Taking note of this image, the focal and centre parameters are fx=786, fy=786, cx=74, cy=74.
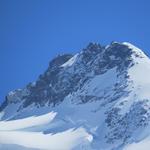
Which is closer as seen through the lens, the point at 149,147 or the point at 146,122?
the point at 149,147

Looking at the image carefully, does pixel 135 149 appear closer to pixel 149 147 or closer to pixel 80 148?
pixel 149 147

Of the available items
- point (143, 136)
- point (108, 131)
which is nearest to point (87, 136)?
point (108, 131)

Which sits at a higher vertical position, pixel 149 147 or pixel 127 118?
pixel 127 118

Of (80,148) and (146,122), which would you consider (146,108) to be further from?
(80,148)

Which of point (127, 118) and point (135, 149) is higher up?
point (127, 118)

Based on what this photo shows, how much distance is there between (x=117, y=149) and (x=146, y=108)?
58.7 feet

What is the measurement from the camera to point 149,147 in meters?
180

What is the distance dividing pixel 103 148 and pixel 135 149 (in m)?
12.9

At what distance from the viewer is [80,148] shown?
635 feet

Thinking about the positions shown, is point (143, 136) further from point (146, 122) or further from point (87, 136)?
point (87, 136)

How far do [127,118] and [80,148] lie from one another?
1494 centimetres

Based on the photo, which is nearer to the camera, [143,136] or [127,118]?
[143,136]

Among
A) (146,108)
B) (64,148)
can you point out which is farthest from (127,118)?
(64,148)

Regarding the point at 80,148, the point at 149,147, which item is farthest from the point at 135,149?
the point at 80,148
